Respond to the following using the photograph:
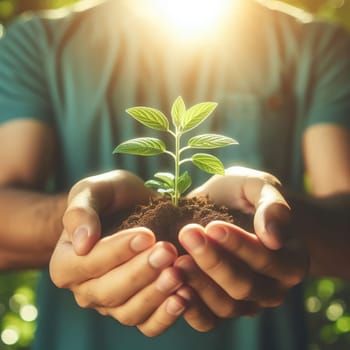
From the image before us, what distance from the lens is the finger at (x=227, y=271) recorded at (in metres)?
0.60

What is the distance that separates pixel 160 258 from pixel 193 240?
34 mm

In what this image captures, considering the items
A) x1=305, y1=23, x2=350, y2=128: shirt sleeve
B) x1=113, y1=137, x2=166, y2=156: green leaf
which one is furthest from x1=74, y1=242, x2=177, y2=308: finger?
x1=305, y1=23, x2=350, y2=128: shirt sleeve

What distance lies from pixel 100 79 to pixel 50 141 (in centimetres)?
14

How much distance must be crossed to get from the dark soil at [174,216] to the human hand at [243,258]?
36mm

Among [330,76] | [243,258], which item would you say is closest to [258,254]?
[243,258]

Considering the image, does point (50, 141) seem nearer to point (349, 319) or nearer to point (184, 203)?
point (184, 203)

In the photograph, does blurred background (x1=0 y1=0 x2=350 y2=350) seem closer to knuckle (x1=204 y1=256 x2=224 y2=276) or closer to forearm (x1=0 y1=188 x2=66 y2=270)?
forearm (x1=0 y1=188 x2=66 y2=270)

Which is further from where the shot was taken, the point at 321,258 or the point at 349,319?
the point at 349,319

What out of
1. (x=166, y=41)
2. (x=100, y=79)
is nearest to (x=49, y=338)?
(x=100, y=79)

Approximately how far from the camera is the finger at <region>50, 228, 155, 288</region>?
0.61 metres

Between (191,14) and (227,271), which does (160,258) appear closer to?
(227,271)

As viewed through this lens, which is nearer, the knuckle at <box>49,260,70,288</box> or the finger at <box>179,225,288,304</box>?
the finger at <box>179,225,288,304</box>

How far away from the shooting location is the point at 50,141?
109 centimetres

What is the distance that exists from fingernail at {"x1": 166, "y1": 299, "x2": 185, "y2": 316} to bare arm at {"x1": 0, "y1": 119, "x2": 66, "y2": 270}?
1.04 feet
